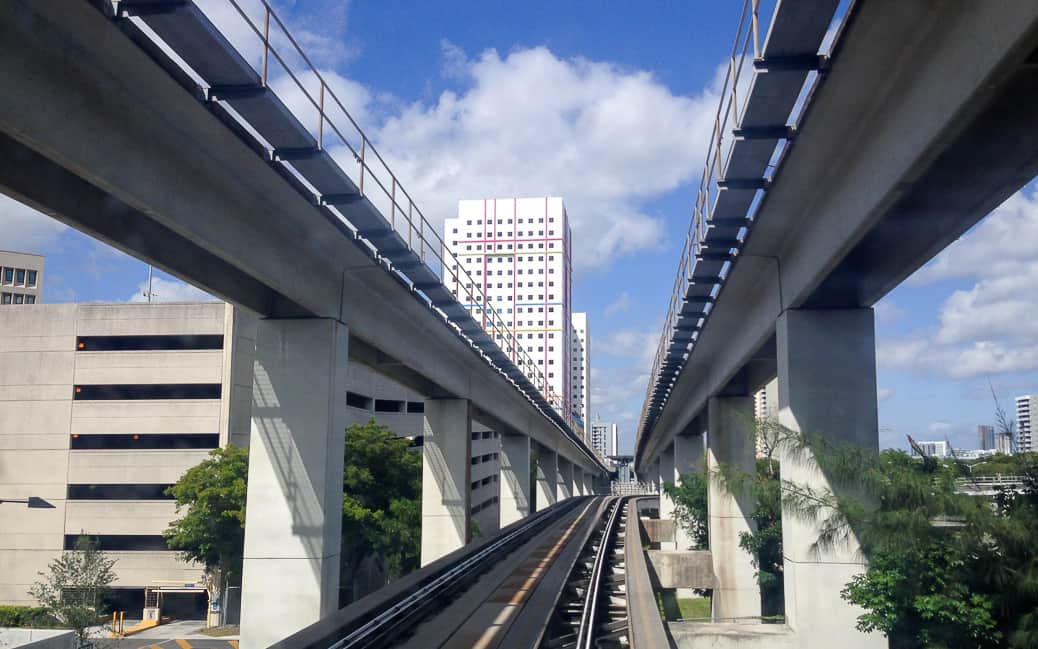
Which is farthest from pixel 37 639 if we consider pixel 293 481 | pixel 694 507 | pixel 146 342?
pixel 146 342

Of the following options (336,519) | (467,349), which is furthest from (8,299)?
(336,519)

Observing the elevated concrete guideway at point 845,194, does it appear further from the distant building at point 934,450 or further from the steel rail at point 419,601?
the steel rail at point 419,601

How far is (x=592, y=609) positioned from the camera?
13.4 meters

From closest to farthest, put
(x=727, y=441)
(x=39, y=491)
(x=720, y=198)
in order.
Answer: (x=720, y=198) → (x=727, y=441) → (x=39, y=491)

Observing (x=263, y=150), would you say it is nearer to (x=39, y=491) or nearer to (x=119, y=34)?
(x=119, y=34)

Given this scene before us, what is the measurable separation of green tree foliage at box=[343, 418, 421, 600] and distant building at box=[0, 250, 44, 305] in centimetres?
5366

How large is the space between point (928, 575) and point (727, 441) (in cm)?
1766

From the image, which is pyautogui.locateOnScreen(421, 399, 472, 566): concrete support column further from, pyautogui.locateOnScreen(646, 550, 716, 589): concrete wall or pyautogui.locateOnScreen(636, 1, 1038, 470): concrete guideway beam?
pyautogui.locateOnScreen(636, 1, 1038, 470): concrete guideway beam

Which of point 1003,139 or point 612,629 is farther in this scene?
point 612,629

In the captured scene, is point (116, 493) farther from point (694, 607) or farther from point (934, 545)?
point (934, 545)

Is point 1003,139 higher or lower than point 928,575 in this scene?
higher

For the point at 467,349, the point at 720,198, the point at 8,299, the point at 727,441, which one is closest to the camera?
the point at 720,198

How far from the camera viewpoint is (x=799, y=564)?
11656mm

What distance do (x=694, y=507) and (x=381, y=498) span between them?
12354 millimetres
